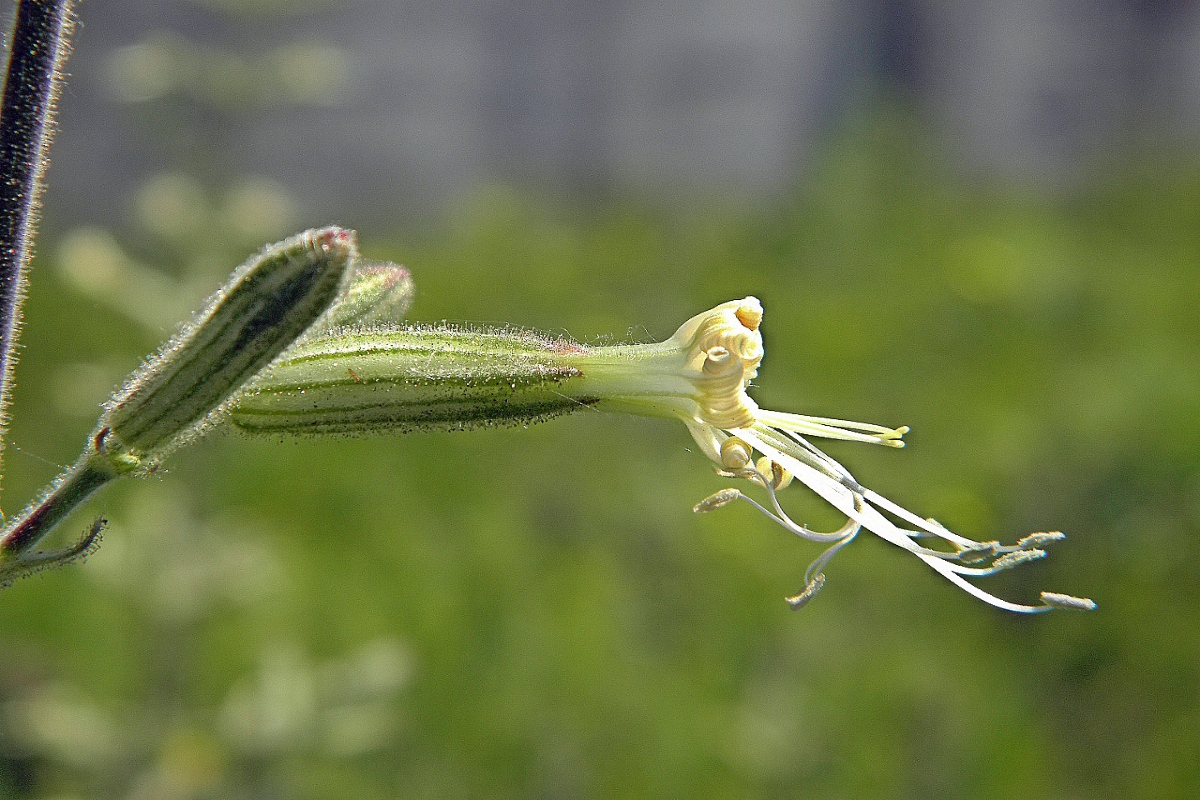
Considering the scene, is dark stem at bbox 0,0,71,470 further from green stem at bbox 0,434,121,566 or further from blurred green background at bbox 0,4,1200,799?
blurred green background at bbox 0,4,1200,799

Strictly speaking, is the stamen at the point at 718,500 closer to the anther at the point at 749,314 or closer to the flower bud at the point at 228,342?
the anther at the point at 749,314

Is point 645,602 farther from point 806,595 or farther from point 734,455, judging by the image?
point 806,595

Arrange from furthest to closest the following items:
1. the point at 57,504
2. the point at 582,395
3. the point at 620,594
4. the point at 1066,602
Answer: the point at 620,594 → the point at 582,395 → the point at 1066,602 → the point at 57,504

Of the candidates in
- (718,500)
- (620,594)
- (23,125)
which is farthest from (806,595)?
(620,594)

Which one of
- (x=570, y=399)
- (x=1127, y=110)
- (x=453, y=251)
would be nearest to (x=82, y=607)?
(x=570, y=399)

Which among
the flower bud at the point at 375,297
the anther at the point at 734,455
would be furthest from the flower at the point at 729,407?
the flower bud at the point at 375,297

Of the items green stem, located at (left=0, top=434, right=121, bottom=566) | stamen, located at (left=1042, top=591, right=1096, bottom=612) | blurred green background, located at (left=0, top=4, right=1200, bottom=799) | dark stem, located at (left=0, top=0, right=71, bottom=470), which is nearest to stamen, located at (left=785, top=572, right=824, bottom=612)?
Result: stamen, located at (left=1042, top=591, right=1096, bottom=612)

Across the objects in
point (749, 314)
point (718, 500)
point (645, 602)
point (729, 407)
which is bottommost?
point (645, 602)
